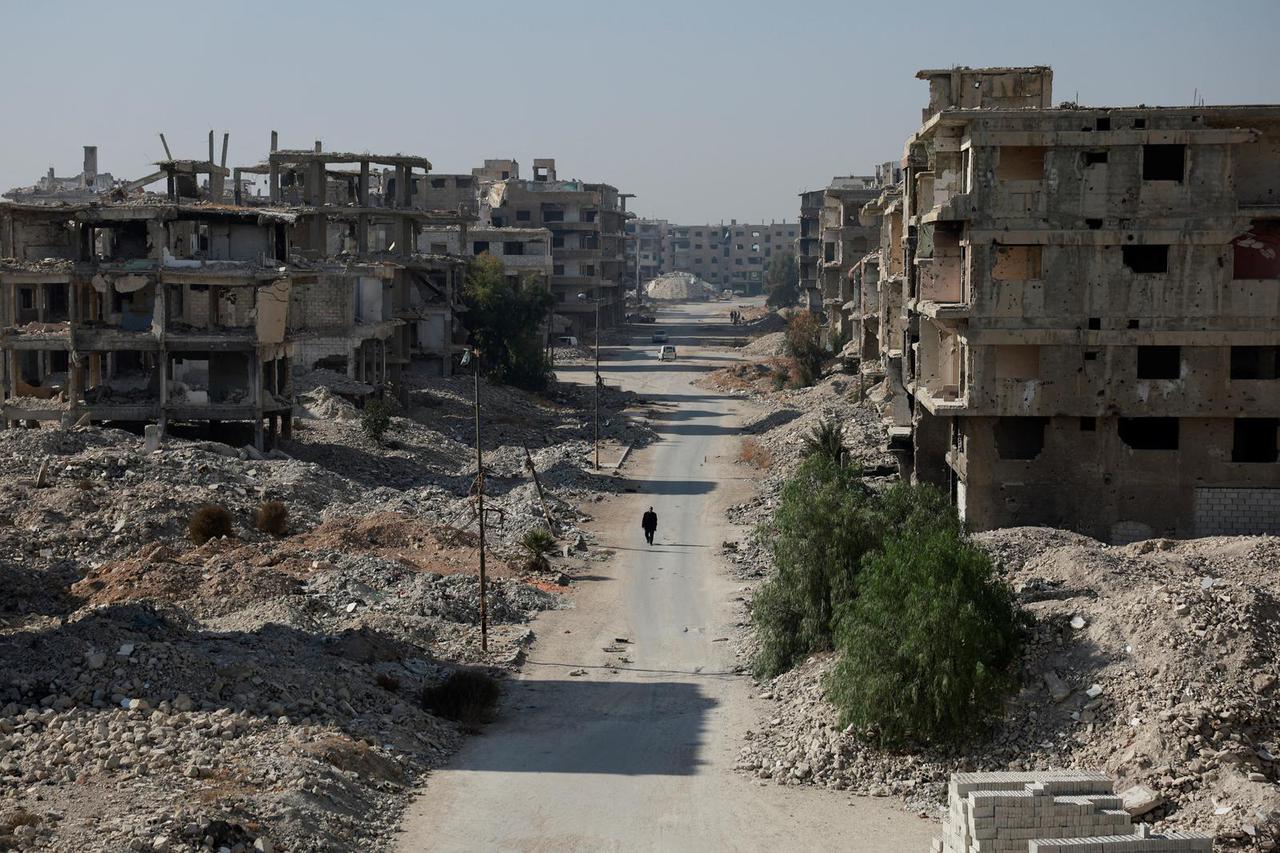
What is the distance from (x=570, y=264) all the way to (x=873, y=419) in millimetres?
49400

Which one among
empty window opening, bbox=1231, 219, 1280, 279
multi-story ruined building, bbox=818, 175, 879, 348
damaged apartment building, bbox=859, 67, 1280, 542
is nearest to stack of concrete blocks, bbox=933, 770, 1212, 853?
damaged apartment building, bbox=859, 67, 1280, 542

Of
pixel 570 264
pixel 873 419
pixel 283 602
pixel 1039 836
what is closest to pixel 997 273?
pixel 283 602

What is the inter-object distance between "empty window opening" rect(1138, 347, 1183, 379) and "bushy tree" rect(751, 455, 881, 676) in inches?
334

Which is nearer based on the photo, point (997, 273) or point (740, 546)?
point (997, 273)

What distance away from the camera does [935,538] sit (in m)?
21.4

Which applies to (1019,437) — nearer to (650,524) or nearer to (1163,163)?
(1163,163)

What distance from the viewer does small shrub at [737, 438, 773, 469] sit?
163 ft

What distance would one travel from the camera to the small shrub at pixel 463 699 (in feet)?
75.4

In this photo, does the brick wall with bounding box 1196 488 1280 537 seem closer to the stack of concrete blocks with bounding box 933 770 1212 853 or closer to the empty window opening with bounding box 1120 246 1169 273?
the empty window opening with bounding box 1120 246 1169 273

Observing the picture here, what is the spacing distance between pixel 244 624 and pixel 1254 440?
19.2m

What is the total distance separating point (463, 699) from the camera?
23.2 metres

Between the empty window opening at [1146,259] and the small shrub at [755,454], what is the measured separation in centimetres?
1931

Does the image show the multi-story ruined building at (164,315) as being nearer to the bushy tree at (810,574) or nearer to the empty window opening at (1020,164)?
the empty window opening at (1020,164)

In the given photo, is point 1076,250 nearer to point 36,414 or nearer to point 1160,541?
point 1160,541
